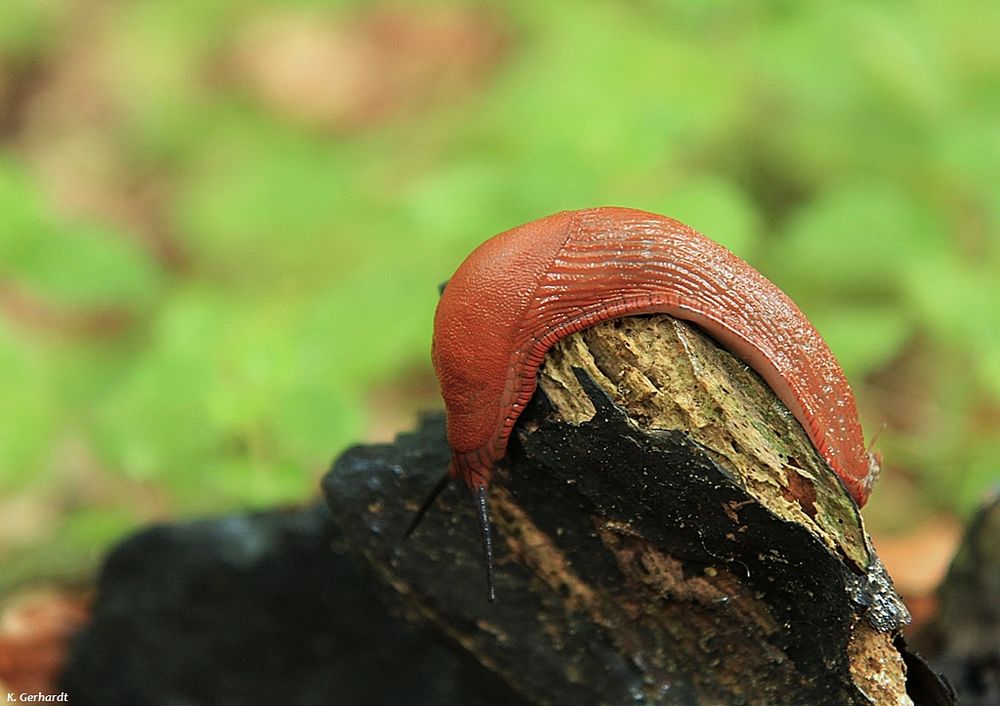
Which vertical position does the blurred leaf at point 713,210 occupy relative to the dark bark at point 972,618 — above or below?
above

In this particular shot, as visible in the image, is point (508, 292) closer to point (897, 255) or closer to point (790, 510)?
point (790, 510)

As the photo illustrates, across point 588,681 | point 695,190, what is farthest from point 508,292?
point 695,190

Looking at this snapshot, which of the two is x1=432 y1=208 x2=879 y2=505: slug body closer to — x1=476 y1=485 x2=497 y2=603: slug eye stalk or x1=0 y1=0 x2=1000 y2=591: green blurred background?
x1=476 y1=485 x2=497 y2=603: slug eye stalk

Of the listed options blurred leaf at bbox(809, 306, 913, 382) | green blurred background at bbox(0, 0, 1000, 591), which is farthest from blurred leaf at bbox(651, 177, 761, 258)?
blurred leaf at bbox(809, 306, 913, 382)

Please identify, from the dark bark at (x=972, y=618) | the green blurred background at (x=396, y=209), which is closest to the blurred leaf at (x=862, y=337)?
the green blurred background at (x=396, y=209)

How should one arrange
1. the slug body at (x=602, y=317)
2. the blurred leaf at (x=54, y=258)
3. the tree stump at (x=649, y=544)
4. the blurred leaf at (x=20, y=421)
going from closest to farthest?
the tree stump at (x=649, y=544) < the slug body at (x=602, y=317) < the blurred leaf at (x=20, y=421) < the blurred leaf at (x=54, y=258)

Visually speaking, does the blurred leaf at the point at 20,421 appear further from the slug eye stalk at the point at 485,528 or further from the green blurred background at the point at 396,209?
the slug eye stalk at the point at 485,528
